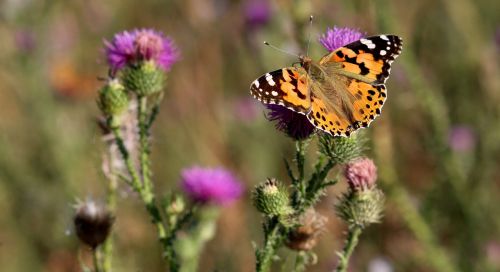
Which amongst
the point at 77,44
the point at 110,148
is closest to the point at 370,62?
the point at 110,148

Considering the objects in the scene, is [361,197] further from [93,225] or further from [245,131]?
[245,131]

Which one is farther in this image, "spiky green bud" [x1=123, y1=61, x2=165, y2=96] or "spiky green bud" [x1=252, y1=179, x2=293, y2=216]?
"spiky green bud" [x1=123, y1=61, x2=165, y2=96]

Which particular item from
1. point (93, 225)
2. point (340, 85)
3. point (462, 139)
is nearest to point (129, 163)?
point (93, 225)

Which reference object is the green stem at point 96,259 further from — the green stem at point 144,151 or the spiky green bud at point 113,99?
the spiky green bud at point 113,99

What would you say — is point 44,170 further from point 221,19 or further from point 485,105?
point 485,105

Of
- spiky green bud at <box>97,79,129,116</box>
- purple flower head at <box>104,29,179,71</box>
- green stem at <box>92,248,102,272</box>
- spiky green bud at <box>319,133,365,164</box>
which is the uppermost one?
purple flower head at <box>104,29,179,71</box>

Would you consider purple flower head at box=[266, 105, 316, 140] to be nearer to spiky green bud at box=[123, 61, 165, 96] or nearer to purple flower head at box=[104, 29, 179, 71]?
spiky green bud at box=[123, 61, 165, 96]

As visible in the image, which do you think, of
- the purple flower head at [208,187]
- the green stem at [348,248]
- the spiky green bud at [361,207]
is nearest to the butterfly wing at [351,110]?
the spiky green bud at [361,207]

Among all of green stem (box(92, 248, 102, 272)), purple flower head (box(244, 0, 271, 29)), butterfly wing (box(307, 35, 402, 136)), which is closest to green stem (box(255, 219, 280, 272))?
butterfly wing (box(307, 35, 402, 136))
